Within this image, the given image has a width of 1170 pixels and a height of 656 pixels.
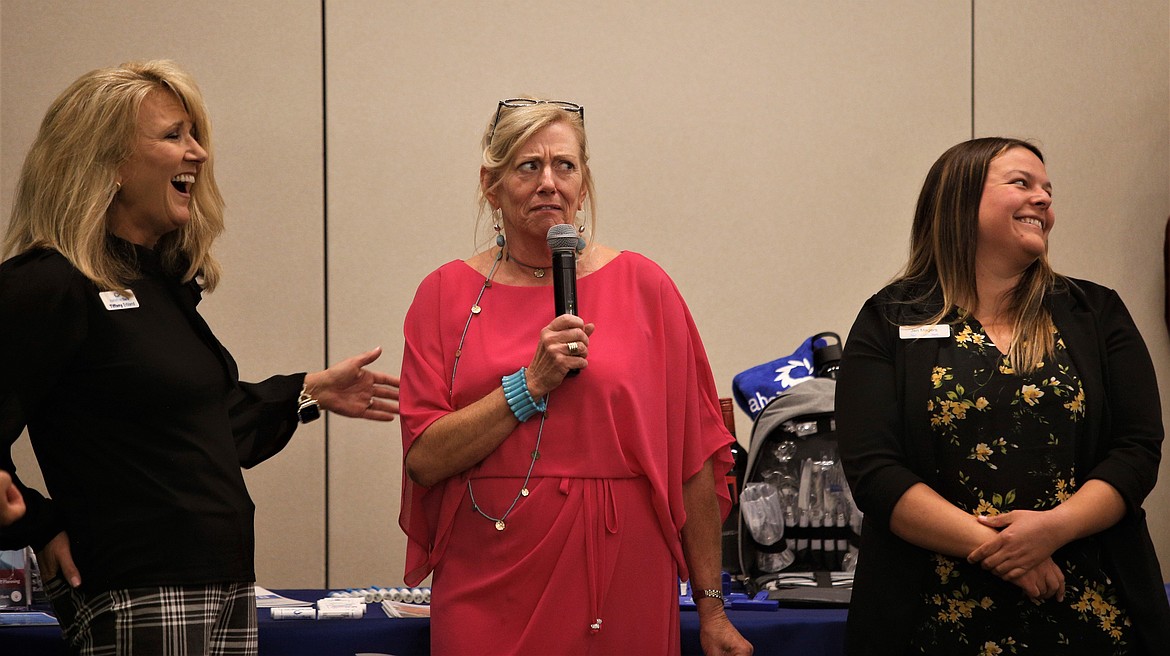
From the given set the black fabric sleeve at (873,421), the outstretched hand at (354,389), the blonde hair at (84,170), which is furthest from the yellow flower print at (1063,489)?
the blonde hair at (84,170)

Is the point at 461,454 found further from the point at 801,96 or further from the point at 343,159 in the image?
the point at 801,96

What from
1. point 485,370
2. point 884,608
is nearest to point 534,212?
point 485,370

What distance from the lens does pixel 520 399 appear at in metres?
2.00

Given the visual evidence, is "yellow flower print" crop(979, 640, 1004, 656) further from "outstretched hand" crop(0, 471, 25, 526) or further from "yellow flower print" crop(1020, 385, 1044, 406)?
"outstretched hand" crop(0, 471, 25, 526)

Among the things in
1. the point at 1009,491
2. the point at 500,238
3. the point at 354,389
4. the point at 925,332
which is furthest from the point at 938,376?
the point at 354,389

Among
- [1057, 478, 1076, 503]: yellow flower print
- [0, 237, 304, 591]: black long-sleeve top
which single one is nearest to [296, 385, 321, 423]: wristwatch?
[0, 237, 304, 591]: black long-sleeve top

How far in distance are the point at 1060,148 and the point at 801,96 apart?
3.41 feet

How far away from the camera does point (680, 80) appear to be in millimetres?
4062

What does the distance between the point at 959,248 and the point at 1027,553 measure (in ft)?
2.09

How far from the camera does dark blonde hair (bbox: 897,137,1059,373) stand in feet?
7.19

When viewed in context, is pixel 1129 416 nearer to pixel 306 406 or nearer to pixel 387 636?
pixel 387 636

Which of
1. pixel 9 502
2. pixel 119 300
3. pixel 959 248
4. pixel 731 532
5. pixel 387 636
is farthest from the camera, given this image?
pixel 731 532

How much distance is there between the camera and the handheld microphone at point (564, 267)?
197cm

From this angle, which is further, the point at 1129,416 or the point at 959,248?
the point at 959,248
